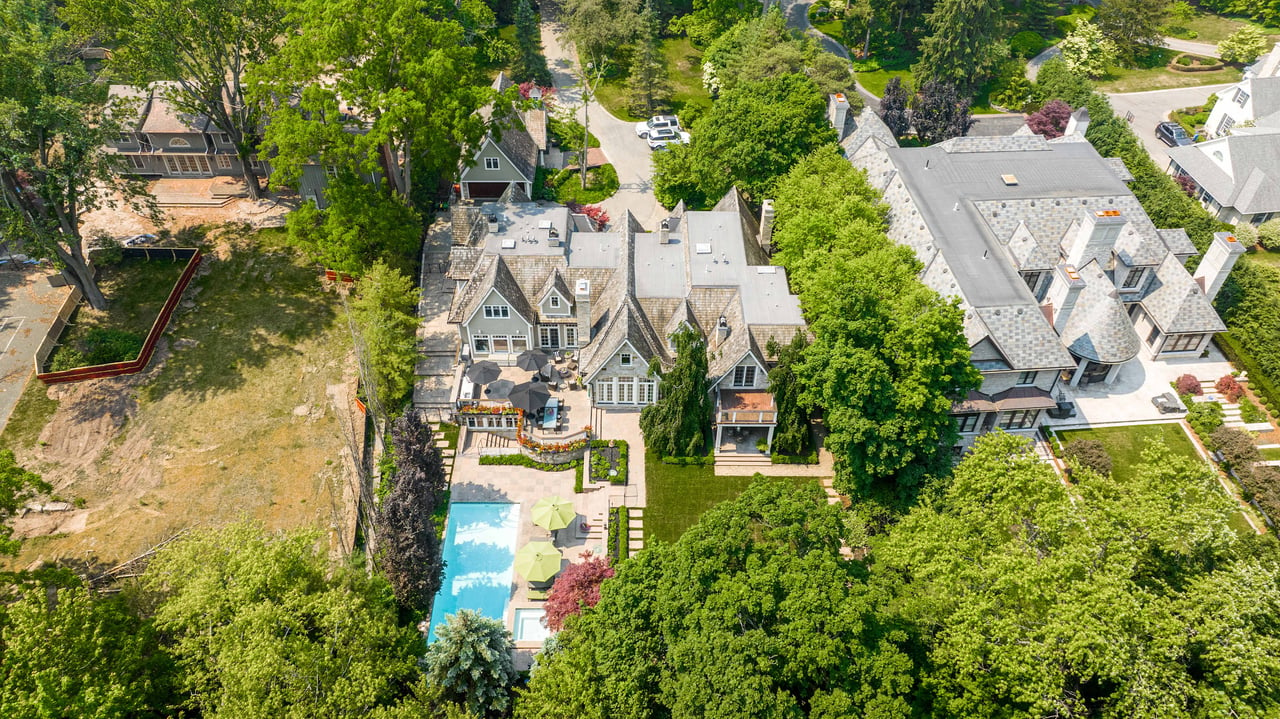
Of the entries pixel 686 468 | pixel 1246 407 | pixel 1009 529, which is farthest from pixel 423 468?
pixel 1246 407

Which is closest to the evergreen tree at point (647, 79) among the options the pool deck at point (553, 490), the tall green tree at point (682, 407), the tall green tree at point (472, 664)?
the tall green tree at point (682, 407)

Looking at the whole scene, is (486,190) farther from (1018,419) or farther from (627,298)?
(1018,419)

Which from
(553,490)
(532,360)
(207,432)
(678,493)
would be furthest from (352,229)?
(678,493)

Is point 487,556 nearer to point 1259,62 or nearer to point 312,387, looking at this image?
point 312,387

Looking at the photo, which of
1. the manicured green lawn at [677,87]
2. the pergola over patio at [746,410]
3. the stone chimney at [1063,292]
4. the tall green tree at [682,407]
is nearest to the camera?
the tall green tree at [682,407]

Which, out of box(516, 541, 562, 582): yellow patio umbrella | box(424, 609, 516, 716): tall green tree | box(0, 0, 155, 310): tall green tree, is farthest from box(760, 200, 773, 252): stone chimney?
box(0, 0, 155, 310): tall green tree

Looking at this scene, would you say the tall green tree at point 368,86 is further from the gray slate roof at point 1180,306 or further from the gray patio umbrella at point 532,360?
the gray slate roof at point 1180,306
